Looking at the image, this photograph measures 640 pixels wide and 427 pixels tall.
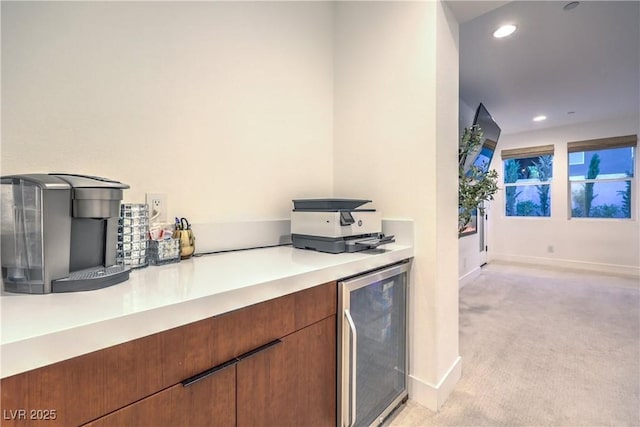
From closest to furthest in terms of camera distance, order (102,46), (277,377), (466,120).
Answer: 1. (277,377)
2. (102,46)
3. (466,120)

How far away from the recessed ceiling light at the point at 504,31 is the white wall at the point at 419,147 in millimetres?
1061

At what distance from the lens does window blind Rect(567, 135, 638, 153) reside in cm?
460

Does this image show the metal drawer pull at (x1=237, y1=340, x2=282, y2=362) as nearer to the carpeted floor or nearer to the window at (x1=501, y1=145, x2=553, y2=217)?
the carpeted floor

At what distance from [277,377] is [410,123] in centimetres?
139

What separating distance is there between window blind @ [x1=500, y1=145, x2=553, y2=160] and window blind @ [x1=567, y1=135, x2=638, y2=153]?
11.9 inches

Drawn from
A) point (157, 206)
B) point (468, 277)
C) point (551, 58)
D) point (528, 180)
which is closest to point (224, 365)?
point (157, 206)

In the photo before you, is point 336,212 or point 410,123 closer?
point 336,212

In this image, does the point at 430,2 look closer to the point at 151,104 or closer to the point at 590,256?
the point at 151,104

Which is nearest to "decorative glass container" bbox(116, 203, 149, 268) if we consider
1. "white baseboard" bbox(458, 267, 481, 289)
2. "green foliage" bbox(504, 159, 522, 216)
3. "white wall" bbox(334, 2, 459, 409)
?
"white wall" bbox(334, 2, 459, 409)

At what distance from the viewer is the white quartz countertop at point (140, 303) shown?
0.54 m

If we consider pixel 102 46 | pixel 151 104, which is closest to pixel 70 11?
pixel 102 46

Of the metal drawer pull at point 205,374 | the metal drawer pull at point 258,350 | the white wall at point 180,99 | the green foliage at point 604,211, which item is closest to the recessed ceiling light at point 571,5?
the white wall at point 180,99

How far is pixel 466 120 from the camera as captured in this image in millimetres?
4004

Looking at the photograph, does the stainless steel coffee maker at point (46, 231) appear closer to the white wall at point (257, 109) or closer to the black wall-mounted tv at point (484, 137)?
the white wall at point (257, 109)
